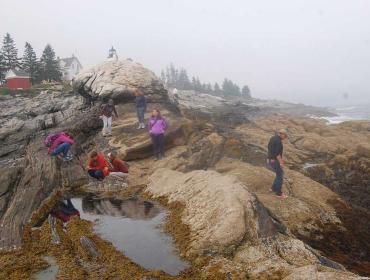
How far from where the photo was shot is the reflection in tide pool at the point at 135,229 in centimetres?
985

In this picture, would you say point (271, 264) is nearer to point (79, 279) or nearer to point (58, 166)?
point (79, 279)

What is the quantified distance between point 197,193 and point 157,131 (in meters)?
6.91

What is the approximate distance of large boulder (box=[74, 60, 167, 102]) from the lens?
26.9 meters

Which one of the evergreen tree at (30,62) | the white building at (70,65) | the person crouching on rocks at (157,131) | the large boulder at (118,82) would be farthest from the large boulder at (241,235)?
the white building at (70,65)

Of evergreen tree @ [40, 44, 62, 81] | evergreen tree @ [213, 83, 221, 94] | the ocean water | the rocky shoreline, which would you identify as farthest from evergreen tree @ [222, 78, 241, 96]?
the rocky shoreline

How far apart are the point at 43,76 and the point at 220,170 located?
64.0 m

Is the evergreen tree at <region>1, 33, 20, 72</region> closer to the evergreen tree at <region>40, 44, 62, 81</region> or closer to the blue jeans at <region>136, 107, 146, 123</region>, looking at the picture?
the evergreen tree at <region>40, 44, 62, 81</region>

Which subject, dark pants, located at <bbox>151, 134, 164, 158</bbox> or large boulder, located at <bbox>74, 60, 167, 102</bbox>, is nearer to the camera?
dark pants, located at <bbox>151, 134, 164, 158</bbox>

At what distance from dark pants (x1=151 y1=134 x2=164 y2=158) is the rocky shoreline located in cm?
49

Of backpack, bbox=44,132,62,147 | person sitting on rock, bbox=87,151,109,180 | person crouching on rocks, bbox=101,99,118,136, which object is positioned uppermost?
person crouching on rocks, bbox=101,99,118,136

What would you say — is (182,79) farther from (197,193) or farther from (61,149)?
(197,193)

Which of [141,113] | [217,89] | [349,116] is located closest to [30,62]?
[141,113]

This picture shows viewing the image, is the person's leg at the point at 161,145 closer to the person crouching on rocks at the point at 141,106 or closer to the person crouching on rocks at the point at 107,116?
the person crouching on rocks at the point at 141,106

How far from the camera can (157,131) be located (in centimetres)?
1959
